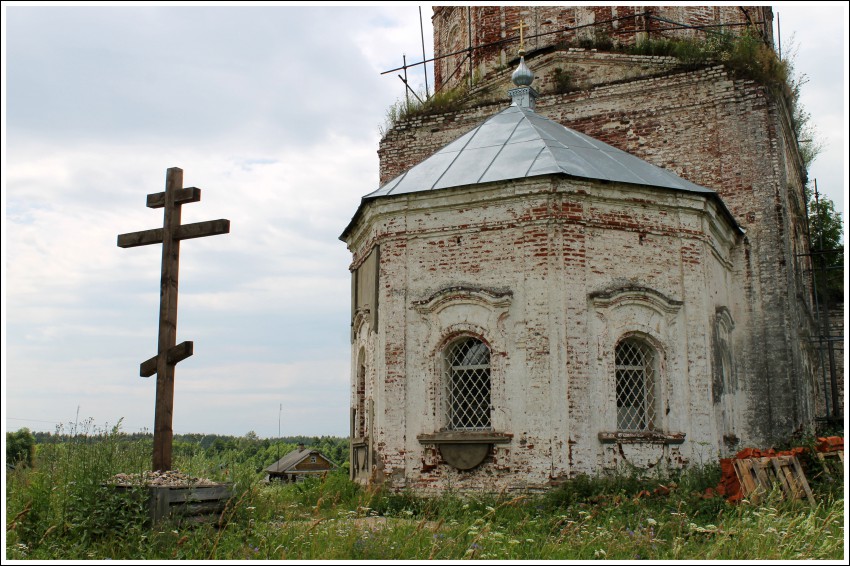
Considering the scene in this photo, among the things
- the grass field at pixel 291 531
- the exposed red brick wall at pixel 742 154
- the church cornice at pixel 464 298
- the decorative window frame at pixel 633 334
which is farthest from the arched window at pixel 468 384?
the exposed red brick wall at pixel 742 154

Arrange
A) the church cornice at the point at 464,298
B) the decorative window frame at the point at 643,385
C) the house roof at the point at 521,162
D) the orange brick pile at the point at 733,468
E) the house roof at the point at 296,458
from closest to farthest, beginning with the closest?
the orange brick pile at the point at 733,468
the church cornice at the point at 464,298
the decorative window frame at the point at 643,385
the house roof at the point at 521,162
the house roof at the point at 296,458

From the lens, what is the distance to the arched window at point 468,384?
399 inches

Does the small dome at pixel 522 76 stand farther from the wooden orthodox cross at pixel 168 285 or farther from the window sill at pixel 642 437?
the wooden orthodox cross at pixel 168 285

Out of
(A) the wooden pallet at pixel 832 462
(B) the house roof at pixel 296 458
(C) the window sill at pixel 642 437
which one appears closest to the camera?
(A) the wooden pallet at pixel 832 462

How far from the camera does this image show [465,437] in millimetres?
9805

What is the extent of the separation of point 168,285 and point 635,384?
20.0ft

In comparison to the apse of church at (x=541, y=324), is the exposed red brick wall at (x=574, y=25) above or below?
above

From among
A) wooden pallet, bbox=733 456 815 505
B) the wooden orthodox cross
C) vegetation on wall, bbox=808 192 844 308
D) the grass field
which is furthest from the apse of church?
vegetation on wall, bbox=808 192 844 308

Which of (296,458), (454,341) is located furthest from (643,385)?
(296,458)

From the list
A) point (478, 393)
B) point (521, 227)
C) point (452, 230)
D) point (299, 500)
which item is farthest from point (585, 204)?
point (299, 500)

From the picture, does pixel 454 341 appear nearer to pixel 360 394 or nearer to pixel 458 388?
pixel 458 388

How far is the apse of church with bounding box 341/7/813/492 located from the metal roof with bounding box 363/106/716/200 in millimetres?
39

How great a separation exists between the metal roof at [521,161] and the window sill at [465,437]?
10.7 ft

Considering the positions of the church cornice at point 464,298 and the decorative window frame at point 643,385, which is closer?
the church cornice at point 464,298
